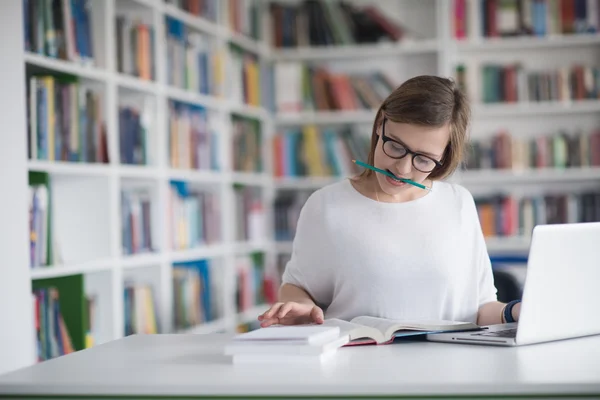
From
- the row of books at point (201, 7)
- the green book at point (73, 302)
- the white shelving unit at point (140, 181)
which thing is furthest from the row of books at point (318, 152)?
the green book at point (73, 302)

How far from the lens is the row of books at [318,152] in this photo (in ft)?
15.1

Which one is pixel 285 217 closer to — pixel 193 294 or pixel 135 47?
pixel 193 294

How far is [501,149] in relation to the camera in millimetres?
4492

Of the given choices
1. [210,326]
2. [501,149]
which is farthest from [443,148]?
[501,149]

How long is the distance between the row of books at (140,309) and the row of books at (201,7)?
126 cm

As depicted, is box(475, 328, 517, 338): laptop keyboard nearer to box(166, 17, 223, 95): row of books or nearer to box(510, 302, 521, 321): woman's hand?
box(510, 302, 521, 321): woman's hand

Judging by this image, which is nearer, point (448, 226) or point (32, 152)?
point (448, 226)

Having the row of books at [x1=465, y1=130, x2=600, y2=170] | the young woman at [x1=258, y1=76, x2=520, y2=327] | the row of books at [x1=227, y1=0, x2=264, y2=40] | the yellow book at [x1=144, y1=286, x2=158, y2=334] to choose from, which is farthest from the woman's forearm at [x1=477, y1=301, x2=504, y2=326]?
the row of books at [x1=227, y1=0, x2=264, y2=40]

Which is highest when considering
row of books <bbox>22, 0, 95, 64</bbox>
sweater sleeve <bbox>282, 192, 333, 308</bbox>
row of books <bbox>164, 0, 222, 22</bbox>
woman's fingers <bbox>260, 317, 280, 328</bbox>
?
row of books <bbox>164, 0, 222, 22</bbox>

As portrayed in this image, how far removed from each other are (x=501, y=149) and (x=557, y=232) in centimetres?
309

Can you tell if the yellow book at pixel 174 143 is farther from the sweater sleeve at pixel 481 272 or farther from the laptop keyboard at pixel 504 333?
the laptop keyboard at pixel 504 333

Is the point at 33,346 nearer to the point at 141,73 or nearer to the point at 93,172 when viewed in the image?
the point at 93,172

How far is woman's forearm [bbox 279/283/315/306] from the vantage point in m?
1.93

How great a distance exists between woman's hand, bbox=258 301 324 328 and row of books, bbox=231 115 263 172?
2.59 meters
